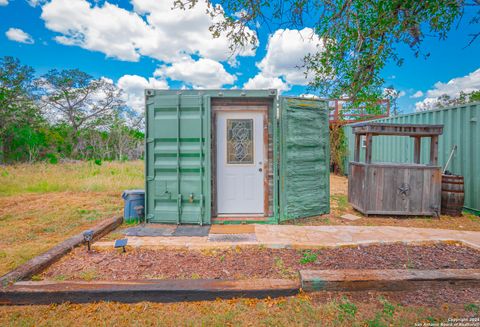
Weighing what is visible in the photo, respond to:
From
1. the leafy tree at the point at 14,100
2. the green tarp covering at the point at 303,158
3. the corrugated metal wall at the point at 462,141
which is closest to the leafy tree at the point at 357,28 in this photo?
the green tarp covering at the point at 303,158

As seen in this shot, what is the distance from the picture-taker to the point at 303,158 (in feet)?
16.7

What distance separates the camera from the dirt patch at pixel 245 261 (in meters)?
2.89

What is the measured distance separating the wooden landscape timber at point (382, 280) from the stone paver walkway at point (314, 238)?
997mm

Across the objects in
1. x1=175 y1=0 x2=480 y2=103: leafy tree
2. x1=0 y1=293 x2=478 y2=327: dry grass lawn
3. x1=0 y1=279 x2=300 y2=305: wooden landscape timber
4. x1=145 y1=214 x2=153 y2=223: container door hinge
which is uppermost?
x1=175 y1=0 x2=480 y2=103: leafy tree

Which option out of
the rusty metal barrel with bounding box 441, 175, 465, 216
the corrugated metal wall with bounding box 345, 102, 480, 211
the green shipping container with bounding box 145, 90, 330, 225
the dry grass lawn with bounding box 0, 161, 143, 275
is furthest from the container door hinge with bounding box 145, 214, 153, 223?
the corrugated metal wall with bounding box 345, 102, 480, 211

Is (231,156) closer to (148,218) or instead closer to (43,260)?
(148,218)

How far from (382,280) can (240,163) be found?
3.02m

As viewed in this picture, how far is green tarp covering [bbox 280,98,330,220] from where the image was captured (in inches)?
192

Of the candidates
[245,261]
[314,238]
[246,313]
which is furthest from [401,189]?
[246,313]

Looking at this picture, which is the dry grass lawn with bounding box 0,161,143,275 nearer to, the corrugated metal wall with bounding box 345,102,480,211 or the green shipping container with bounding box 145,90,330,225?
the green shipping container with bounding box 145,90,330,225

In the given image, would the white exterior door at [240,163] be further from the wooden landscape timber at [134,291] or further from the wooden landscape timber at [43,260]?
the wooden landscape timber at [134,291]

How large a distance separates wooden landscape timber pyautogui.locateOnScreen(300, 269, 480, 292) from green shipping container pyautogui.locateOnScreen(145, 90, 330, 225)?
7.44ft

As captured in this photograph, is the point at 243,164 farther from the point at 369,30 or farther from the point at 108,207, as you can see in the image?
the point at 108,207

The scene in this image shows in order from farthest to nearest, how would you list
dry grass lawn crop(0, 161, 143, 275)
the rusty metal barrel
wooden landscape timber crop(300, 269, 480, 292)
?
the rusty metal barrel → dry grass lawn crop(0, 161, 143, 275) → wooden landscape timber crop(300, 269, 480, 292)
